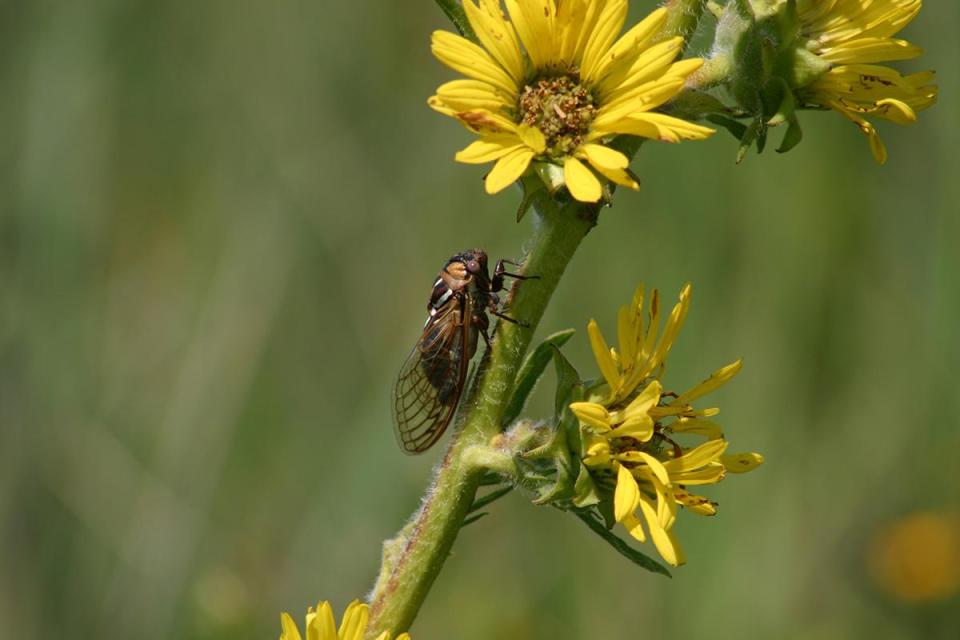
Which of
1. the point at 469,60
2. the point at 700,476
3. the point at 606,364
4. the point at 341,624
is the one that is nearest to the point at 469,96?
the point at 469,60

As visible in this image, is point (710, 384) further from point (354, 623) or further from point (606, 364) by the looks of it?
point (354, 623)

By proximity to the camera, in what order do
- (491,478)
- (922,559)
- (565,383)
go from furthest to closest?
(922,559) → (491,478) → (565,383)

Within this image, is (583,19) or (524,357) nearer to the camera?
(583,19)

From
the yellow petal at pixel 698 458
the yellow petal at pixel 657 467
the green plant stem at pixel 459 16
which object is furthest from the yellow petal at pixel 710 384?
the green plant stem at pixel 459 16

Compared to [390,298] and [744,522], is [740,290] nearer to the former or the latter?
[744,522]

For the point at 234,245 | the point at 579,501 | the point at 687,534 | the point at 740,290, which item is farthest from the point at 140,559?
the point at 579,501

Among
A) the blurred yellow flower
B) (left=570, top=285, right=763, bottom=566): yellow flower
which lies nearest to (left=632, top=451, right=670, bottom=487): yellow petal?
(left=570, top=285, right=763, bottom=566): yellow flower

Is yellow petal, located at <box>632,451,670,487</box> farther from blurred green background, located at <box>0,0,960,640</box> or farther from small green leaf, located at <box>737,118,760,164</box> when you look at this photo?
blurred green background, located at <box>0,0,960,640</box>
